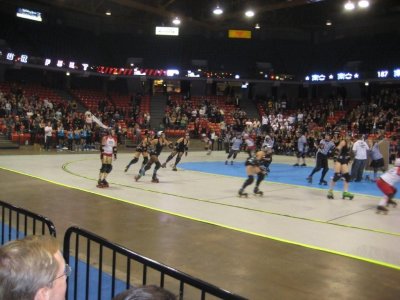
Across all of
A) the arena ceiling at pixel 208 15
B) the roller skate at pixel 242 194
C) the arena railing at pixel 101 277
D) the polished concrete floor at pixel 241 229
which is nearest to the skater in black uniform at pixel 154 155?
the polished concrete floor at pixel 241 229

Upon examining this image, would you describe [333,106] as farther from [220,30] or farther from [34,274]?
[34,274]

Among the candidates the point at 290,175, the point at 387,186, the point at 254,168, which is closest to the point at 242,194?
the point at 254,168

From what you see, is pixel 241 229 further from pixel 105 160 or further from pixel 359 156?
pixel 359 156

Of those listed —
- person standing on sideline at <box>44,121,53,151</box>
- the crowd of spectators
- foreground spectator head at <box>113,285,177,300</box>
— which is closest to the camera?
foreground spectator head at <box>113,285,177,300</box>

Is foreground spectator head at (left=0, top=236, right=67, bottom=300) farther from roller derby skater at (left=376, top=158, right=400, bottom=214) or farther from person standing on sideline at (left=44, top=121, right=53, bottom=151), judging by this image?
person standing on sideline at (left=44, top=121, right=53, bottom=151)

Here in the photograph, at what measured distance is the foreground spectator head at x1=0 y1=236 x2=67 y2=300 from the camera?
1.78 m

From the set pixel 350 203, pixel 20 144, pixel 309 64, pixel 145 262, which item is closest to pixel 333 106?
pixel 309 64

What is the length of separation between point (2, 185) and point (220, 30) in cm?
3504

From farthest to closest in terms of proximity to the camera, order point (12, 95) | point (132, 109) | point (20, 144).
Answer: point (132, 109) → point (12, 95) → point (20, 144)

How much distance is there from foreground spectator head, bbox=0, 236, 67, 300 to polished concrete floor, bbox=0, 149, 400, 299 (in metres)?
3.68

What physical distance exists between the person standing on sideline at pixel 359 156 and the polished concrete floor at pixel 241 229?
10.6 ft

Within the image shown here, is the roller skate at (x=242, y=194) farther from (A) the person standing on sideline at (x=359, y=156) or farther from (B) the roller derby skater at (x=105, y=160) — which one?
(A) the person standing on sideline at (x=359, y=156)

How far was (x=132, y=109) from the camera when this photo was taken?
38.1 m

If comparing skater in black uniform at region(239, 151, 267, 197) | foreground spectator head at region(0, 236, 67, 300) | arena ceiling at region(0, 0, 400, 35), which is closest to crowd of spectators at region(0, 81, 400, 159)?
arena ceiling at region(0, 0, 400, 35)
